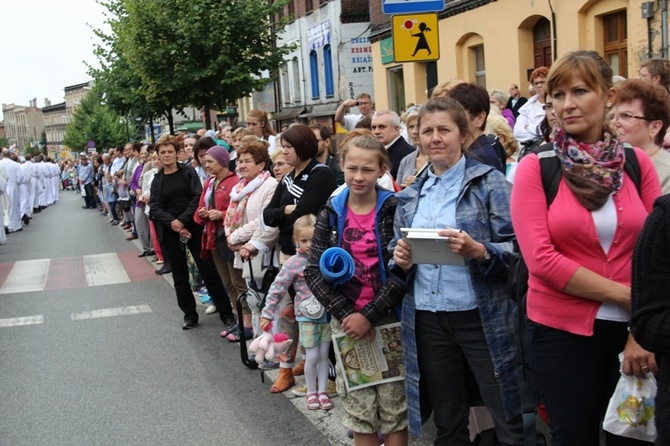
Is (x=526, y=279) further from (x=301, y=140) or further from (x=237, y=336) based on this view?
(x=237, y=336)

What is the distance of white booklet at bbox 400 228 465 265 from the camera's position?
3.65 meters

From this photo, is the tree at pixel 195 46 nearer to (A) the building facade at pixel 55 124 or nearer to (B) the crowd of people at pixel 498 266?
(B) the crowd of people at pixel 498 266

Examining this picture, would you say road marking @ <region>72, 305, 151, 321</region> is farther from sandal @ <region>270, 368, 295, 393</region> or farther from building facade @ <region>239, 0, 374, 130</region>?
building facade @ <region>239, 0, 374, 130</region>

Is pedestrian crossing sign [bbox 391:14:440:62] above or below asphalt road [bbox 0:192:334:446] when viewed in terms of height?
above

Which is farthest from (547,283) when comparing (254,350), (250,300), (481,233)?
(250,300)

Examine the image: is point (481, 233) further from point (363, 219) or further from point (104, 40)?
point (104, 40)

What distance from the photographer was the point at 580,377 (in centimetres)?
320

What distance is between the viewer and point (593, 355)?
320 centimetres

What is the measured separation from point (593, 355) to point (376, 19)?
25901mm

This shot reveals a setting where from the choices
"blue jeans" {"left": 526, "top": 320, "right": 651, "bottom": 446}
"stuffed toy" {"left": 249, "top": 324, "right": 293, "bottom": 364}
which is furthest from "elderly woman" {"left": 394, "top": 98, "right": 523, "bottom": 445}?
"stuffed toy" {"left": 249, "top": 324, "right": 293, "bottom": 364}

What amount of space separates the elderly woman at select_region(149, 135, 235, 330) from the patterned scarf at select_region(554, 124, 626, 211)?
19.9ft

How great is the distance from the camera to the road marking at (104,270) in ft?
42.7

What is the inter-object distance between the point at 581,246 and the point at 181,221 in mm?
6099

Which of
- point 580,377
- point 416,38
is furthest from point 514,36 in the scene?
point 580,377
